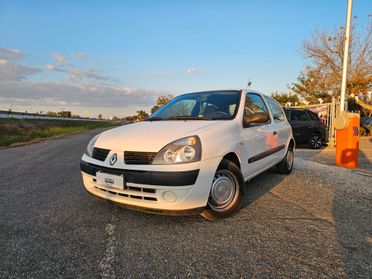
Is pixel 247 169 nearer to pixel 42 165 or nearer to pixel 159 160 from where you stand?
pixel 159 160

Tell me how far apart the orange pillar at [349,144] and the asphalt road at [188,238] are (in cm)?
277

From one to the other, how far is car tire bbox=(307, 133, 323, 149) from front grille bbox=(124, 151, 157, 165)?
31.4ft

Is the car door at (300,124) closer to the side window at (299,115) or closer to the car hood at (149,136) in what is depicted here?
the side window at (299,115)

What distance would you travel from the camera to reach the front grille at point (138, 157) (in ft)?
8.43

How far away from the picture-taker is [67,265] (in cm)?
203

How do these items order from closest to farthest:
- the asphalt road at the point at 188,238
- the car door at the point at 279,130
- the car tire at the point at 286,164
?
the asphalt road at the point at 188,238
the car door at the point at 279,130
the car tire at the point at 286,164

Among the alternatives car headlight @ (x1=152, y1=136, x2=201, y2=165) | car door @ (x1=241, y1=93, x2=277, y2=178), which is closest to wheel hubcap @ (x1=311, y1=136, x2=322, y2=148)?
car door @ (x1=241, y1=93, x2=277, y2=178)

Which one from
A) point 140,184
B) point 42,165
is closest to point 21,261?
point 140,184

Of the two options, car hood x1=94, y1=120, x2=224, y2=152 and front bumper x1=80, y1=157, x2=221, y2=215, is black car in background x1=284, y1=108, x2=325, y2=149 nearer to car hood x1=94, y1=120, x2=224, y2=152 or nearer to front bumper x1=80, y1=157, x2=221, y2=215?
car hood x1=94, y1=120, x2=224, y2=152

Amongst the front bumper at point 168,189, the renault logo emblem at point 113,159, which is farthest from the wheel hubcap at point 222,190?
the renault logo emblem at point 113,159

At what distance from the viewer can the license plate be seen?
2.62 meters

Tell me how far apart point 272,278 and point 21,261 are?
1946 millimetres

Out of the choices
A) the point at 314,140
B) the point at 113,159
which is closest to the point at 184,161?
the point at 113,159

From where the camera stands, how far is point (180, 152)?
2.58 m
